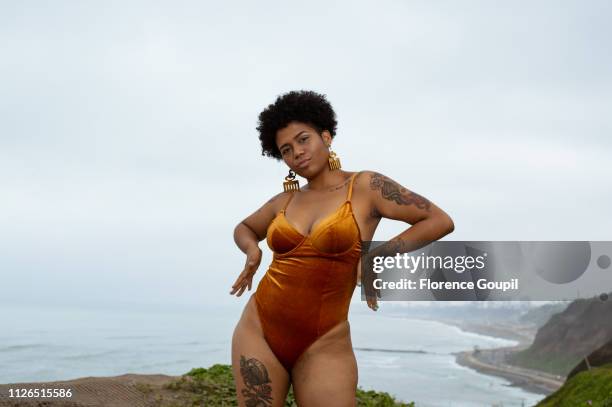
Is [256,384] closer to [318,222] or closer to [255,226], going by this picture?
[318,222]

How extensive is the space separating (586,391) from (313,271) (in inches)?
226

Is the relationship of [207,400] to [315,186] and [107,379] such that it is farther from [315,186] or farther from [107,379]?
[315,186]

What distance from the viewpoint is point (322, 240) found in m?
4.11

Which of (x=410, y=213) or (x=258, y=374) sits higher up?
(x=410, y=213)

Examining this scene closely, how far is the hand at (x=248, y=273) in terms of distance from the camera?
4.55 meters

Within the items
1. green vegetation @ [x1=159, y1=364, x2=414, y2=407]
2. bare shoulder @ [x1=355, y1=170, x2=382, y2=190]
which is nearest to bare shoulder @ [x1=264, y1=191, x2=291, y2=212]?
bare shoulder @ [x1=355, y1=170, x2=382, y2=190]

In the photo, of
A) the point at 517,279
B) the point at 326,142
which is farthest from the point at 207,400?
the point at 326,142

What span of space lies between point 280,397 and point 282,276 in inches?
30.6

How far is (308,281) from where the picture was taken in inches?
165

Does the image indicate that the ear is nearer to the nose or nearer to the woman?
the woman

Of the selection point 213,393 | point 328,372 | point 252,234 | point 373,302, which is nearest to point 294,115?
point 252,234

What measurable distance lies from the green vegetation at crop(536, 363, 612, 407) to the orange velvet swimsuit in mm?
4817

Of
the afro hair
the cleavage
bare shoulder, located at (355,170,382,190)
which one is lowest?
the cleavage

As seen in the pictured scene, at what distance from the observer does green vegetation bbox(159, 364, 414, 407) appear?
8.70 meters
